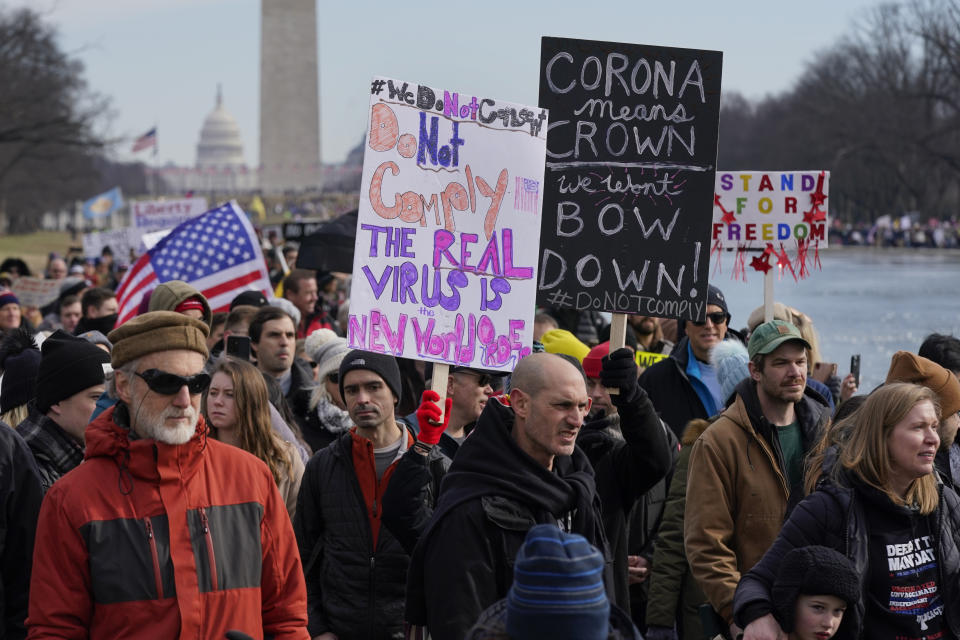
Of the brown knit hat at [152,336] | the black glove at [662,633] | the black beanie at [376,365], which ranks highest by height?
the brown knit hat at [152,336]

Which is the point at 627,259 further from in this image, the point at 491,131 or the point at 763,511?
the point at 763,511

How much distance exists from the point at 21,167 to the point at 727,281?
38795 mm

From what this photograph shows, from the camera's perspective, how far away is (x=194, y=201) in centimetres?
2030

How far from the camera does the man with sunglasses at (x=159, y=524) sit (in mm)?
3342

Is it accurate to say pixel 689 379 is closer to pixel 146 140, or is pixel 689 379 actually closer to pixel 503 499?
pixel 503 499

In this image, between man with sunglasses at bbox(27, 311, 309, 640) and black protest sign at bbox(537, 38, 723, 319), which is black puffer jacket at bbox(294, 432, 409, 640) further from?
black protest sign at bbox(537, 38, 723, 319)

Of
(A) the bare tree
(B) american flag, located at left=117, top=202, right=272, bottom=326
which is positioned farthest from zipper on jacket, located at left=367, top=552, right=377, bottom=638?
(A) the bare tree

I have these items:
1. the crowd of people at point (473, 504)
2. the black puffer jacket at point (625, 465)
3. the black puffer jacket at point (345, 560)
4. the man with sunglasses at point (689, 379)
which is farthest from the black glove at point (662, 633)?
the man with sunglasses at point (689, 379)

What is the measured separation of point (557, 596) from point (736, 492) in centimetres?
243

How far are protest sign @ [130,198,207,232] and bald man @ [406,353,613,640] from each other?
17097 mm

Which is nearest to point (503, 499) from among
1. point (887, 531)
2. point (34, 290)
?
point (887, 531)

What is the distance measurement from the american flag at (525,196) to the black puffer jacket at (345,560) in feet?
3.26

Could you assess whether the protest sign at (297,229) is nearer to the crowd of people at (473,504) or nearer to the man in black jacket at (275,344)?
the man in black jacket at (275,344)

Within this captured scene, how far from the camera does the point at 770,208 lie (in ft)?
25.6
